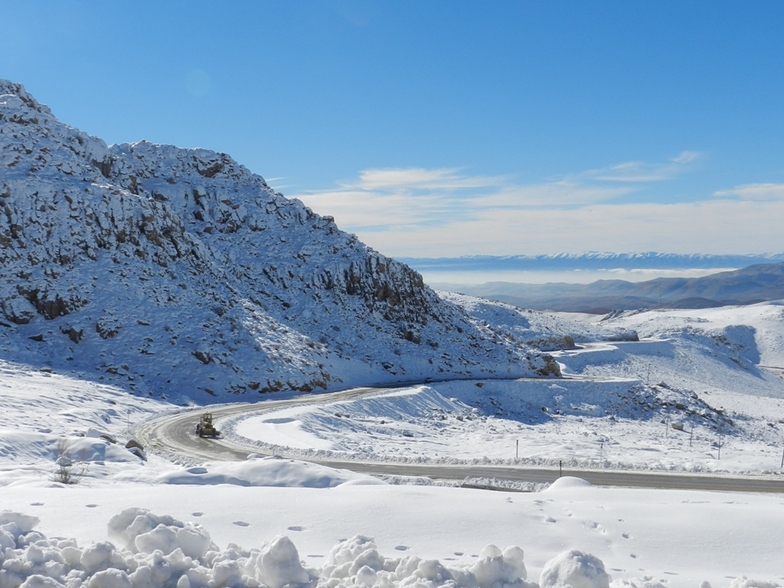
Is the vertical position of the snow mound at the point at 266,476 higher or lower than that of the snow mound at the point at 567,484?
higher

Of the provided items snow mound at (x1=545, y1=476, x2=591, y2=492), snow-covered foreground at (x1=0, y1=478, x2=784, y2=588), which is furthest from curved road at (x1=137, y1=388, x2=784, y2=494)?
snow-covered foreground at (x1=0, y1=478, x2=784, y2=588)

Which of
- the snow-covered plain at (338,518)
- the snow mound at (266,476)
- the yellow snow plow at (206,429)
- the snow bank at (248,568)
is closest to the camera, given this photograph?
the snow bank at (248,568)

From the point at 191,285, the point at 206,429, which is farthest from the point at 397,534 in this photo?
the point at 191,285

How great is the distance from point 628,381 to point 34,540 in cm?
5553

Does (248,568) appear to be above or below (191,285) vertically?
below

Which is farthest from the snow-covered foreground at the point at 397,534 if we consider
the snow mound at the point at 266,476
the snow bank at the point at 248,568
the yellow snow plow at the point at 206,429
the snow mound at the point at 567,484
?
the yellow snow plow at the point at 206,429

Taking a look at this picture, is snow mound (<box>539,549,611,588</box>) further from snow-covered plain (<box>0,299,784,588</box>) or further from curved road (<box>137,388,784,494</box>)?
curved road (<box>137,388,784,494</box>)

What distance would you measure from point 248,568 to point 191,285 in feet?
162

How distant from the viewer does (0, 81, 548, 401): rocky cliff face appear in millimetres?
46312

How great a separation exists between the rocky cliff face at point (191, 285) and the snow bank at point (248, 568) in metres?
37.0

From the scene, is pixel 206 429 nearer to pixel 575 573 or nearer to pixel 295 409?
pixel 295 409

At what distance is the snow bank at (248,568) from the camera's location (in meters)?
7.24

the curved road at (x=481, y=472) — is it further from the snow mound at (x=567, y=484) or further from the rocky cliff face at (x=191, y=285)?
the rocky cliff face at (x=191, y=285)

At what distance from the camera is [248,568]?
7.74 meters
